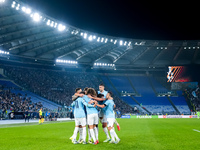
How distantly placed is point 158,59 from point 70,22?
106 ft

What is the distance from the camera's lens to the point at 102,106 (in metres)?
9.02

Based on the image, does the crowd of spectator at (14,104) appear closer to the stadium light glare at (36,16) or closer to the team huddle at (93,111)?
the stadium light glare at (36,16)

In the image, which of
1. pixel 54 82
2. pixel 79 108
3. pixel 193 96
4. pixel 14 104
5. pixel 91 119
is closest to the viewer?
pixel 91 119

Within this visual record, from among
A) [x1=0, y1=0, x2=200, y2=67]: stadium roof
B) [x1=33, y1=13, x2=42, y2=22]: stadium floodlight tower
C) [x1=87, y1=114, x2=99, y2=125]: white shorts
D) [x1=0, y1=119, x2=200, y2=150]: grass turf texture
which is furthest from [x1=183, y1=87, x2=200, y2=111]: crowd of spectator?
[x1=87, y1=114, x2=99, y2=125]: white shorts

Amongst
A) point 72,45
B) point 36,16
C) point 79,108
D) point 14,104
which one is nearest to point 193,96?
point 72,45

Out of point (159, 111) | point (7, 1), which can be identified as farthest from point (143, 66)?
point (7, 1)

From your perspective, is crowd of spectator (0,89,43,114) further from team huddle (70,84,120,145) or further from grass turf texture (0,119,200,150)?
team huddle (70,84,120,145)

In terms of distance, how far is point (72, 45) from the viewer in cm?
4856

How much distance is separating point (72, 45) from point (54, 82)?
12906mm

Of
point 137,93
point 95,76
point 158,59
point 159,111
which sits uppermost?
point 158,59

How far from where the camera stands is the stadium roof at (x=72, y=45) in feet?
113

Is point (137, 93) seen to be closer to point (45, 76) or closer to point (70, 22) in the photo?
point (45, 76)

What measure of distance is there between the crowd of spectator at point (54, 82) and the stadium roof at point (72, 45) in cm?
611

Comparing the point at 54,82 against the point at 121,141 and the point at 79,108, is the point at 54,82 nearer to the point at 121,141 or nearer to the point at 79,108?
the point at 121,141
